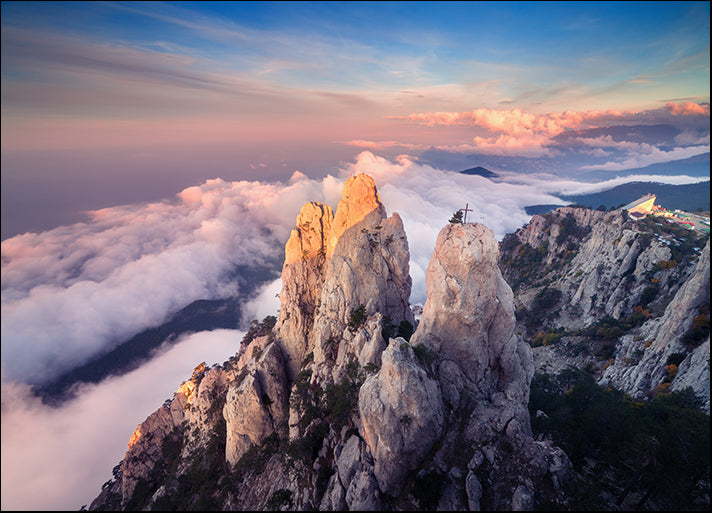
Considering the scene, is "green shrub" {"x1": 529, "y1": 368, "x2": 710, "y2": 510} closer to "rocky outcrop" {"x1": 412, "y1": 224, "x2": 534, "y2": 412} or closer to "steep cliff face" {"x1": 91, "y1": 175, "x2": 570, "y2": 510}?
"steep cliff face" {"x1": 91, "y1": 175, "x2": 570, "y2": 510}

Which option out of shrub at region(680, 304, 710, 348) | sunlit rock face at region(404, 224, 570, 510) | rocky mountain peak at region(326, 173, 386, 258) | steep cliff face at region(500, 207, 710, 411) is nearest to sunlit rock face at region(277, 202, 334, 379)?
rocky mountain peak at region(326, 173, 386, 258)

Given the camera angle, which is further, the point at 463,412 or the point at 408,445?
the point at 463,412

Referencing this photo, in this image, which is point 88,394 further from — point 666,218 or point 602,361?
point 666,218

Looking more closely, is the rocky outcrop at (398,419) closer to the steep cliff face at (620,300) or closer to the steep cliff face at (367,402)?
the steep cliff face at (367,402)

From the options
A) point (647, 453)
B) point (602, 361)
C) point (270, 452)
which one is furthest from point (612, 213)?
point (270, 452)

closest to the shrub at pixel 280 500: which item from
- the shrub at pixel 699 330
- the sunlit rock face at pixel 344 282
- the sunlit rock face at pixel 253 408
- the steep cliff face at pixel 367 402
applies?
the steep cliff face at pixel 367 402

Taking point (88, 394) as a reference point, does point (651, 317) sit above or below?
above
